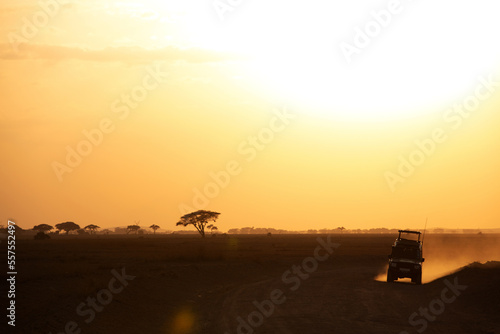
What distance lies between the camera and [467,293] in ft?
93.9

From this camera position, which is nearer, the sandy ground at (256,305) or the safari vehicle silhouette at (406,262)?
the sandy ground at (256,305)

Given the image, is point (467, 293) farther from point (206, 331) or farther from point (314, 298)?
point (206, 331)

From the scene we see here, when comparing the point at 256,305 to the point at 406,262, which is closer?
the point at 256,305

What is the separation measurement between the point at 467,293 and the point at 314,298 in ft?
23.1

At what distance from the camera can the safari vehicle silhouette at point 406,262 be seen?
37344 mm

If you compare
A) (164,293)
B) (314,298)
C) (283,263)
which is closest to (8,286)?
(164,293)

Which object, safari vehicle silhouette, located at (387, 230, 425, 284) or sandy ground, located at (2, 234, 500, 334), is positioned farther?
safari vehicle silhouette, located at (387, 230, 425, 284)

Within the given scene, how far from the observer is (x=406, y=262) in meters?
37.8

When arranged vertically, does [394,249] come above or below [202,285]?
above

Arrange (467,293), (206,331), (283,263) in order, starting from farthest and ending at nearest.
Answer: (283,263) < (467,293) < (206,331)

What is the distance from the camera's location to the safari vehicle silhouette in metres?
37.3

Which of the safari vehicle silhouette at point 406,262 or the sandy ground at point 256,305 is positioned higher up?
the safari vehicle silhouette at point 406,262

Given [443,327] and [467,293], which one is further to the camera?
[467,293]

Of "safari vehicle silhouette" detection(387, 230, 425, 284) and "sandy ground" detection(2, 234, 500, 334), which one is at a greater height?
"safari vehicle silhouette" detection(387, 230, 425, 284)
